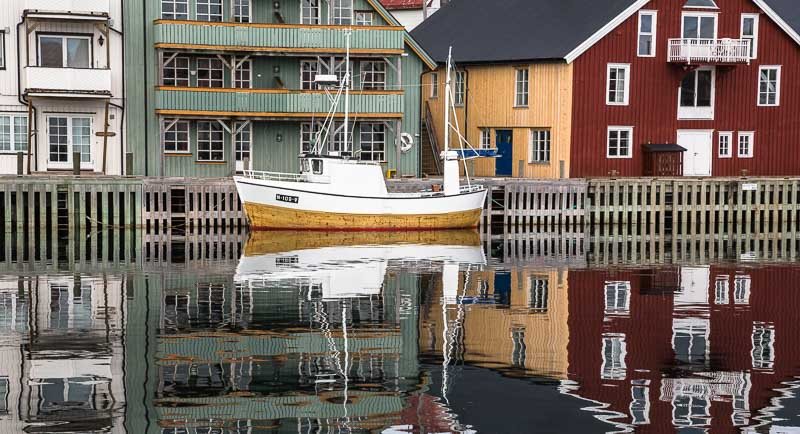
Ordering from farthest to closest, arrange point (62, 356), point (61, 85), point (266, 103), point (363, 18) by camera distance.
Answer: point (363, 18) < point (266, 103) < point (61, 85) < point (62, 356)

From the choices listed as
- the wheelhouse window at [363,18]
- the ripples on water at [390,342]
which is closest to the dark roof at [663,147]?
the wheelhouse window at [363,18]

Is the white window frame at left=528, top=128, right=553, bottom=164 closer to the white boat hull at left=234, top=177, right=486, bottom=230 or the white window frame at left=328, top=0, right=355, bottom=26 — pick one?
the white boat hull at left=234, top=177, right=486, bottom=230

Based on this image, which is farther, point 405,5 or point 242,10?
point 405,5

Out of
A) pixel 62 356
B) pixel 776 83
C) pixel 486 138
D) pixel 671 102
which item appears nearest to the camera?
pixel 62 356

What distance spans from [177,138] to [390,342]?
2603cm

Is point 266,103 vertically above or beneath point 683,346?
above

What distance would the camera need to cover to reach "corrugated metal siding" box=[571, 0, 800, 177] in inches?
1973

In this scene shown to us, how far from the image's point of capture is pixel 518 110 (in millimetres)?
51844

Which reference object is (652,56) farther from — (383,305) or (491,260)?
(383,305)

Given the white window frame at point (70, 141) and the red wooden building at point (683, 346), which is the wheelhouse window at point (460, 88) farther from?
the red wooden building at point (683, 346)

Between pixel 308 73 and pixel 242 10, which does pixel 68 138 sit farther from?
pixel 308 73

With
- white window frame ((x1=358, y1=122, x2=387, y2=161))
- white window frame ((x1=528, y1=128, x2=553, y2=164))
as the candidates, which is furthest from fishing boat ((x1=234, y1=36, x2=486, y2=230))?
white window frame ((x1=528, y1=128, x2=553, y2=164))

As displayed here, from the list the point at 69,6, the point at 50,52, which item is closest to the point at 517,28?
the point at 69,6

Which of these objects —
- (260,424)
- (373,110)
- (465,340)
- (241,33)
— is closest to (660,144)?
(373,110)
